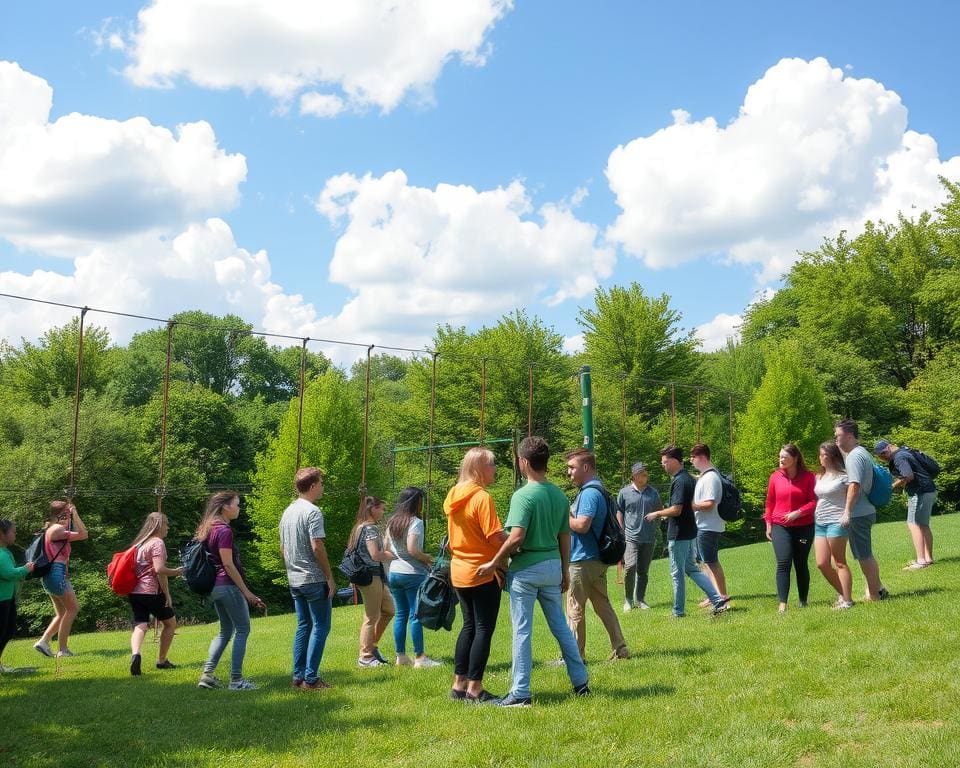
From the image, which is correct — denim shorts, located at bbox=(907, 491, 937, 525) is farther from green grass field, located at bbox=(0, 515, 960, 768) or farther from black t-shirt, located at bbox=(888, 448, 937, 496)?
green grass field, located at bbox=(0, 515, 960, 768)

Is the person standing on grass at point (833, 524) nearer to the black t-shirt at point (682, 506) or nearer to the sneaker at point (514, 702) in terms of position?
the black t-shirt at point (682, 506)

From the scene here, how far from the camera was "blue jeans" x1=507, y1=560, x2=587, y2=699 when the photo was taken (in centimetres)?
609

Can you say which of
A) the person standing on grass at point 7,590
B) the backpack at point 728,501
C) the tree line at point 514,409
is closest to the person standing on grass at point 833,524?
the backpack at point 728,501

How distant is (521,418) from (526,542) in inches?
1382

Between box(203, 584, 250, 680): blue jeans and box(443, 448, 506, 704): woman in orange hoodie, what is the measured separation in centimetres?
229

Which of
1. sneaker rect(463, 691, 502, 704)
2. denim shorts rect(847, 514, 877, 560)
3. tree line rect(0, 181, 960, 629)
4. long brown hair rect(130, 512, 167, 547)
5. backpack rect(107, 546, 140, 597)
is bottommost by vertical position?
sneaker rect(463, 691, 502, 704)

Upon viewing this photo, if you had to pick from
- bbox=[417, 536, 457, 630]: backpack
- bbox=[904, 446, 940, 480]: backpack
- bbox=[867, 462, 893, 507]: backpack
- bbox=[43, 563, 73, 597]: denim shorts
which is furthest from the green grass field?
bbox=[904, 446, 940, 480]: backpack

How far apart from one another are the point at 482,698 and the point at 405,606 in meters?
2.17

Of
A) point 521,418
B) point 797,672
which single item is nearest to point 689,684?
point 797,672

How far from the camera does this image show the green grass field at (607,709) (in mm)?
4938

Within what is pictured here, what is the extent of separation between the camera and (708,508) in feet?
30.7

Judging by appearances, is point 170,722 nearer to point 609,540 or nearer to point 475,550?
point 475,550

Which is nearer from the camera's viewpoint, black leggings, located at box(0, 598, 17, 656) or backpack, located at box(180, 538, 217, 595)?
backpack, located at box(180, 538, 217, 595)

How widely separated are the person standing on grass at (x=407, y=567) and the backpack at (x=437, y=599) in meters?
0.61
